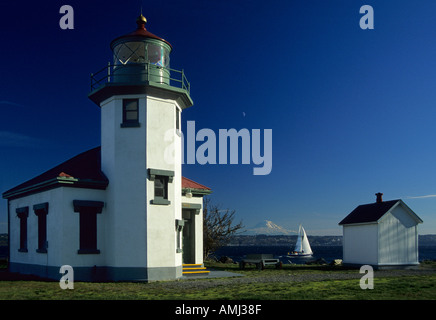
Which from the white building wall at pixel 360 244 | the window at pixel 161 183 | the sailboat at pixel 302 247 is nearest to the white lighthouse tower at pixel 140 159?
the window at pixel 161 183

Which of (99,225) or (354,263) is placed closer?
(99,225)

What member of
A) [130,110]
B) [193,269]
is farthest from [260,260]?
[130,110]

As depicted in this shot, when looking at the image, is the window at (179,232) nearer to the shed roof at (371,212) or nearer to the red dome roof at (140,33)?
the red dome roof at (140,33)

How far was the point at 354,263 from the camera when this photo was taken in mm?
27281

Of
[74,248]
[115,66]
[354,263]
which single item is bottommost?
[354,263]

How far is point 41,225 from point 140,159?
19.4 ft

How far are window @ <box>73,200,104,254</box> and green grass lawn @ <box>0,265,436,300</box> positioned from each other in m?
2.04

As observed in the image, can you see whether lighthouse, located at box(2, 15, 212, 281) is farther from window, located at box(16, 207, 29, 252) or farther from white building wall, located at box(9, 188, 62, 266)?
window, located at box(16, 207, 29, 252)

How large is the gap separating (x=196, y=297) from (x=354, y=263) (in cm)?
1693

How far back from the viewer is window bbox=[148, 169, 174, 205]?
1855 cm

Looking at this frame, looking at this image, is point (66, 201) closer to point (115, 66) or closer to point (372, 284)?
point (115, 66)

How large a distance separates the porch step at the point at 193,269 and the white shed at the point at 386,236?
33.5 feet

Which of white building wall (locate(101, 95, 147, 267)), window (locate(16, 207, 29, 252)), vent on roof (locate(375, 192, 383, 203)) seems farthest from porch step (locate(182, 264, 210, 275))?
vent on roof (locate(375, 192, 383, 203))
